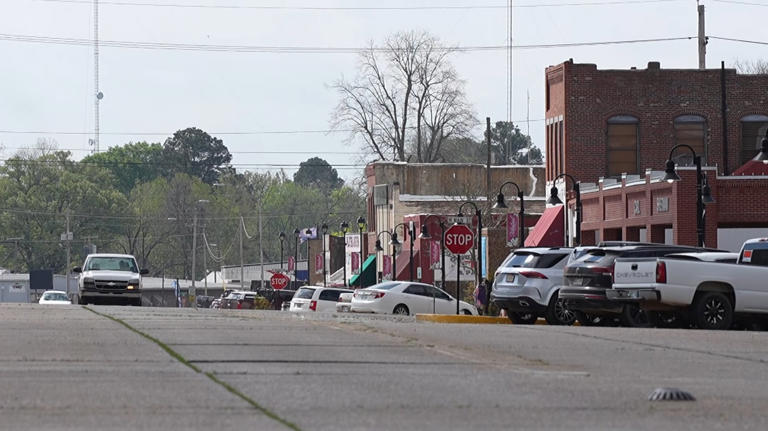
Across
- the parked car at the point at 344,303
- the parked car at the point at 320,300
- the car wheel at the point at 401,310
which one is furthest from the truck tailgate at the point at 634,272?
the parked car at the point at 320,300

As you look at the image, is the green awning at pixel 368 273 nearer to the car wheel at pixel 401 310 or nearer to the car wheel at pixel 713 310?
the car wheel at pixel 401 310

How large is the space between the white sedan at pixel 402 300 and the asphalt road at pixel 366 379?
70.7 feet

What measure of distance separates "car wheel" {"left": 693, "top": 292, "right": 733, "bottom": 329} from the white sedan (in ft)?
55.0

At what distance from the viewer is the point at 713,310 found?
28562 millimetres

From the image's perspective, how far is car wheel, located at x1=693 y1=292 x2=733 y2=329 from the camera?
2838 centimetres

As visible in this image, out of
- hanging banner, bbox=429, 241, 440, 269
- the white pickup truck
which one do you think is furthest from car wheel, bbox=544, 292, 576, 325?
hanging banner, bbox=429, 241, 440, 269

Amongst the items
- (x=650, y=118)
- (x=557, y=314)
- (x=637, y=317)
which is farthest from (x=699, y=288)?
(x=650, y=118)

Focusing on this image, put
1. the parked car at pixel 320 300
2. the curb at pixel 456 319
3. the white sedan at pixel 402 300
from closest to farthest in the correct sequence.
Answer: the curb at pixel 456 319 → the white sedan at pixel 402 300 → the parked car at pixel 320 300

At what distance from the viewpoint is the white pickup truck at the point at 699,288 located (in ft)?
92.4

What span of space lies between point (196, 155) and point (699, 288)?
166 metres

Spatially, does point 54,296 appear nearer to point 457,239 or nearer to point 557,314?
point 457,239

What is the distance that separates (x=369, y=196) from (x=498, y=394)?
3310 inches

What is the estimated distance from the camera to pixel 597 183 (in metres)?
60.0

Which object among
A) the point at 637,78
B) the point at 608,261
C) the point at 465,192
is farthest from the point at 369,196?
the point at 608,261
